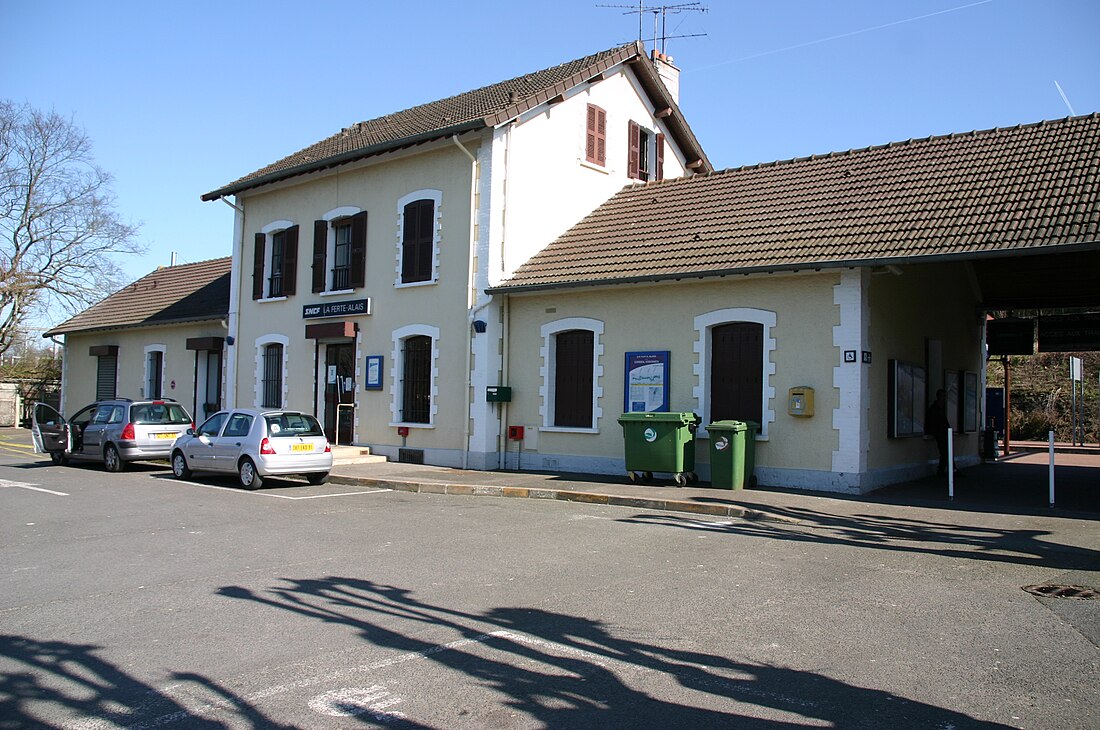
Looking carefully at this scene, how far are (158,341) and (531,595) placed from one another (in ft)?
80.0

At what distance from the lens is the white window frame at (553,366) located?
1664cm

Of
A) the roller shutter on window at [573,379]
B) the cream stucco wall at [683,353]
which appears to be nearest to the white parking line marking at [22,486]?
the cream stucco wall at [683,353]

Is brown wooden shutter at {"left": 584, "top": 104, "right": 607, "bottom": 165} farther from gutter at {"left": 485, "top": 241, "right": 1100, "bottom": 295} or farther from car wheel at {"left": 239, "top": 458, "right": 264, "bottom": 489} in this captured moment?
car wheel at {"left": 239, "top": 458, "right": 264, "bottom": 489}

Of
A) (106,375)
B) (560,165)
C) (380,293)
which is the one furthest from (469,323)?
(106,375)

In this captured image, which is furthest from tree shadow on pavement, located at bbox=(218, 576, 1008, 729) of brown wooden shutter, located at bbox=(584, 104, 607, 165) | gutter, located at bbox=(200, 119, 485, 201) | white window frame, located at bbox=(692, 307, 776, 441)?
brown wooden shutter, located at bbox=(584, 104, 607, 165)

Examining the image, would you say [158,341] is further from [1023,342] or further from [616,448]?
[1023,342]

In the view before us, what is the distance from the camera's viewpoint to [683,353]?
1555cm

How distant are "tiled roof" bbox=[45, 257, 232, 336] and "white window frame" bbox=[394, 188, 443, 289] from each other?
7879 millimetres

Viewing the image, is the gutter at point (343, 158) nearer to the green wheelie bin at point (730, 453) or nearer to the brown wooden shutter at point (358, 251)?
the brown wooden shutter at point (358, 251)

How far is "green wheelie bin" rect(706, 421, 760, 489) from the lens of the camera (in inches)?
543

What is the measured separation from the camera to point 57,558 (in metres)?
8.77

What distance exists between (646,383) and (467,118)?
23.1 feet

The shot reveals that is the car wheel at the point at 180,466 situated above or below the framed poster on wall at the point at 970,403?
below

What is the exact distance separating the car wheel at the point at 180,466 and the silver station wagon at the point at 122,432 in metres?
1.18
